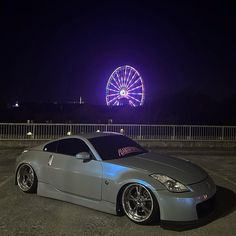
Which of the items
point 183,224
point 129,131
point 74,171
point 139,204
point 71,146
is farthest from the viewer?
point 129,131

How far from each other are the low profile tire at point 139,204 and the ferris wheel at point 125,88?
41.5 m

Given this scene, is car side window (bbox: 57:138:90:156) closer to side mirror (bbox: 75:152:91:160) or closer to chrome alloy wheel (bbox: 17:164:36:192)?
side mirror (bbox: 75:152:91:160)

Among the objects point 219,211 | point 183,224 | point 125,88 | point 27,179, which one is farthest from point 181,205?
point 125,88

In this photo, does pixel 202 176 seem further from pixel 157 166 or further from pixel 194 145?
pixel 194 145

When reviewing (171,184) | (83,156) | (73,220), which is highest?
A: (83,156)

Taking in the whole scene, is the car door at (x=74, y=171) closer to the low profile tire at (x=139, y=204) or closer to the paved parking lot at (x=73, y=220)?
the paved parking lot at (x=73, y=220)

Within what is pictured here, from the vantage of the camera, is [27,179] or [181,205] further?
[27,179]

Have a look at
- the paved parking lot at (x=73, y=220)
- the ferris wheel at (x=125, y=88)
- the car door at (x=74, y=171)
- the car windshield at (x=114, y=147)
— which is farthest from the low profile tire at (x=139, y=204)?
the ferris wheel at (x=125, y=88)

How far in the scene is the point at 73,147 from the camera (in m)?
7.04

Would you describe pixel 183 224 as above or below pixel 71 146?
below

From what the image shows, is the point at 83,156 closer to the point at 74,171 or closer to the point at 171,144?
the point at 74,171

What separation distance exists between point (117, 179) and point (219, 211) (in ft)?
5.93

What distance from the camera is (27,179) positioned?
761 cm

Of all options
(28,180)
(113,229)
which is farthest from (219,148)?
(113,229)
